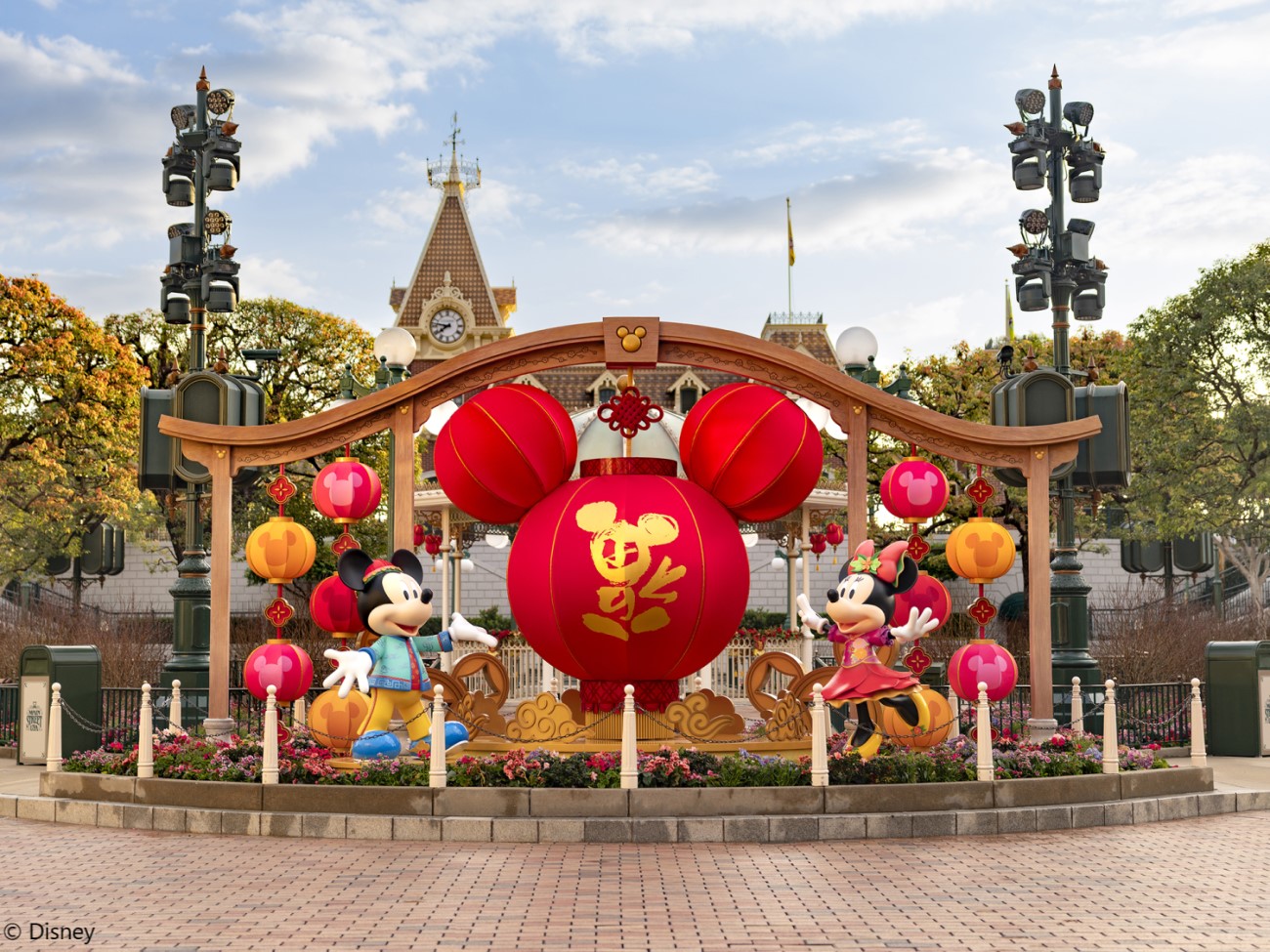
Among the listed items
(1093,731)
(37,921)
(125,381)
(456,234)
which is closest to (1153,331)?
(1093,731)

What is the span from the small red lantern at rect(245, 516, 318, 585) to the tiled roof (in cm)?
4402

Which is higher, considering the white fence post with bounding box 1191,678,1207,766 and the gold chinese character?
the gold chinese character

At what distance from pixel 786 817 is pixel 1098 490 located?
30.0 ft

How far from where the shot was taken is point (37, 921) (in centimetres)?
847

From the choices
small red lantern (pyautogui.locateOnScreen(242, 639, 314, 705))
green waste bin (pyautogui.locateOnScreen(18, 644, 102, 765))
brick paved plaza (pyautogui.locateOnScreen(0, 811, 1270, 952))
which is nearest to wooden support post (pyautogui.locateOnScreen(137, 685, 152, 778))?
brick paved plaza (pyautogui.locateOnScreen(0, 811, 1270, 952))

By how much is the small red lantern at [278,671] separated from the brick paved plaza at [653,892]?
1.88m

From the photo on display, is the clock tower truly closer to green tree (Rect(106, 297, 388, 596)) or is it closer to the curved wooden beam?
green tree (Rect(106, 297, 388, 596))

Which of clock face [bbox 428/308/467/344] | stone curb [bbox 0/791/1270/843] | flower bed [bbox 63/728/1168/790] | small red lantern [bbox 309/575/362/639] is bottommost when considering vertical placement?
stone curb [bbox 0/791/1270/843]

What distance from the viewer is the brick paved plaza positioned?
809cm

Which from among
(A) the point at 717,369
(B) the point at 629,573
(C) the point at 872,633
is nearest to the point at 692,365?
(A) the point at 717,369

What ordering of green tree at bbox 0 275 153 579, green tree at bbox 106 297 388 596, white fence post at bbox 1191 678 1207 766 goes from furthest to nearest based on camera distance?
green tree at bbox 106 297 388 596
green tree at bbox 0 275 153 579
white fence post at bbox 1191 678 1207 766

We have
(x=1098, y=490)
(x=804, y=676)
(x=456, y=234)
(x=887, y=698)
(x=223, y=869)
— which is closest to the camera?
(x=223, y=869)

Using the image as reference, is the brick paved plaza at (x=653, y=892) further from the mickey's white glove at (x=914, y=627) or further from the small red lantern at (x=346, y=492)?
the small red lantern at (x=346, y=492)

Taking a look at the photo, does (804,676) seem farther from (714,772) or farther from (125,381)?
(125,381)
